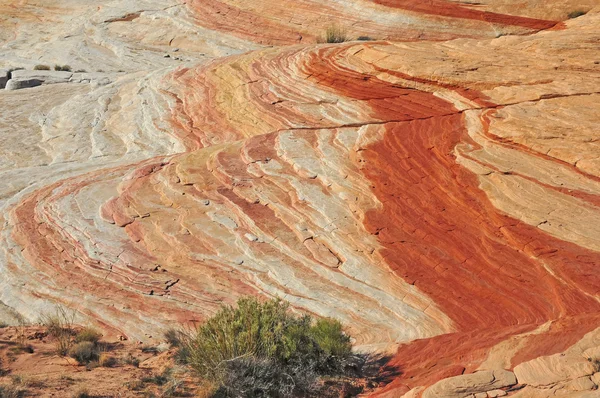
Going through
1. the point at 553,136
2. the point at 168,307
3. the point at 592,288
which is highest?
the point at 553,136

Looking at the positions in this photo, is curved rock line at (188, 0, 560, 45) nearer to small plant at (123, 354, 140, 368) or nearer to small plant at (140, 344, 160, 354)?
small plant at (140, 344, 160, 354)

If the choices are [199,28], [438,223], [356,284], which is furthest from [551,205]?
[199,28]

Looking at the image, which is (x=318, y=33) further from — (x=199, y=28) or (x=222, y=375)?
(x=222, y=375)

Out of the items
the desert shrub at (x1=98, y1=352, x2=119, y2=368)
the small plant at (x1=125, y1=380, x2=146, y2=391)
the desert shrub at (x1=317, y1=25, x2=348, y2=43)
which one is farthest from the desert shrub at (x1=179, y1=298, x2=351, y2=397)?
the desert shrub at (x1=317, y1=25, x2=348, y2=43)

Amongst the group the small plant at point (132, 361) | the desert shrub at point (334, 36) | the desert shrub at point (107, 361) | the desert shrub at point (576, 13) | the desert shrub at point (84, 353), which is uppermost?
the desert shrub at point (576, 13)

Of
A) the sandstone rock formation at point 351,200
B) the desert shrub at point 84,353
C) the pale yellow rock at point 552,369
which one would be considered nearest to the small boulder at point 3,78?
the sandstone rock formation at point 351,200

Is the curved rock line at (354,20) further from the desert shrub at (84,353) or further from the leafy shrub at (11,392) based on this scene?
the leafy shrub at (11,392)

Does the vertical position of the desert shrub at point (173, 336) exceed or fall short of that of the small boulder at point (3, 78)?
it falls short
